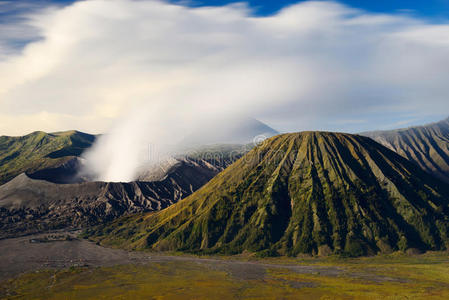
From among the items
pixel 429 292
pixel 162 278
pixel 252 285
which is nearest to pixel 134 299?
pixel 162 278

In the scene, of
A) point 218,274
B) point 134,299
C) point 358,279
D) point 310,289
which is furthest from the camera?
point 218,274

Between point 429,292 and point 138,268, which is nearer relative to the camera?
point 429,292

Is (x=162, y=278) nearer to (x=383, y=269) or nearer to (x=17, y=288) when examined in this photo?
(x=17, y=288)

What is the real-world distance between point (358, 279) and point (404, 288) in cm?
2113

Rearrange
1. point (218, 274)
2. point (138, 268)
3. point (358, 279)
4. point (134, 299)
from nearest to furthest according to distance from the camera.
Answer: point (134, 299) → point (358, 279) → point (218, 274) → point (138, 268)

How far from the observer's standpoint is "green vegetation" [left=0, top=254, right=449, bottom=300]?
144 metres

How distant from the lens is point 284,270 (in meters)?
188

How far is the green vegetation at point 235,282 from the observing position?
143825 millimetres

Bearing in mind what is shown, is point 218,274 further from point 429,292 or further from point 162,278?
point 429,292

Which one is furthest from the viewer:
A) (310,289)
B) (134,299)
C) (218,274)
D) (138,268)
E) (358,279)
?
(138,268)

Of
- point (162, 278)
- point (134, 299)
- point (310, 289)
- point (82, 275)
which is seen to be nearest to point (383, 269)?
point (310, 289)

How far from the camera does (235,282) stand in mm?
162500

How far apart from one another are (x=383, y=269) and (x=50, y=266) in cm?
17236

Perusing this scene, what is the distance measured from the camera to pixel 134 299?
5502 inches
